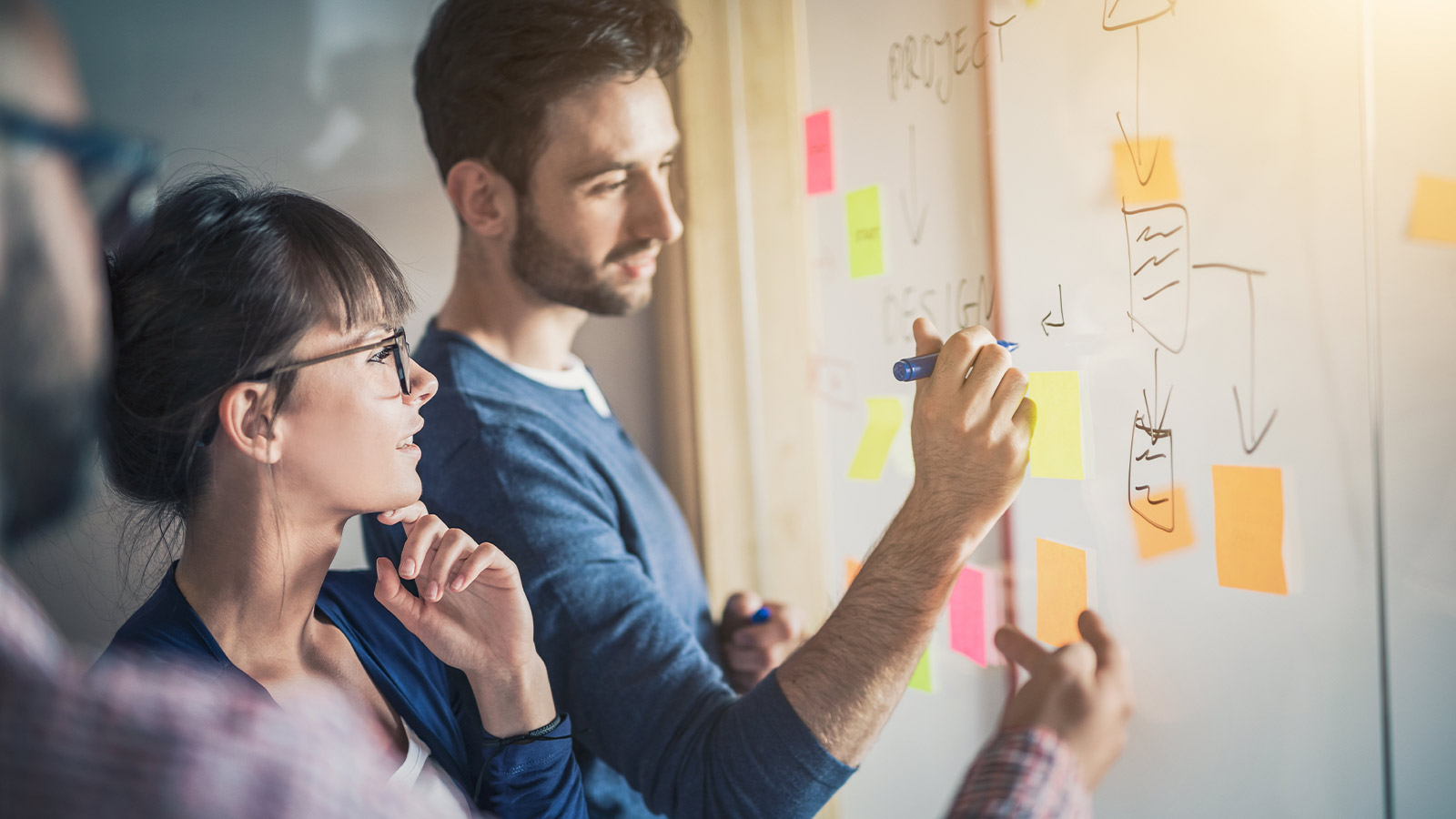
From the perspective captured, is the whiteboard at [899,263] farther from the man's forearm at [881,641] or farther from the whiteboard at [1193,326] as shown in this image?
the man's forearm at [881,641]

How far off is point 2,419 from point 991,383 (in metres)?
0.95

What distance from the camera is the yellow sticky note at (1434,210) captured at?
0.56 metres

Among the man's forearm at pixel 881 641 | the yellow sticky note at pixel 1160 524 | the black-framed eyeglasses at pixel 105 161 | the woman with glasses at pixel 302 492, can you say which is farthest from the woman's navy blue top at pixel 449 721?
the yellow sticky note at pixel 1160 524

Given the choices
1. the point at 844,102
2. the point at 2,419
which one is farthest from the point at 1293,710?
the point at 2,419

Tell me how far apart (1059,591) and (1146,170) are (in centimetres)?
40

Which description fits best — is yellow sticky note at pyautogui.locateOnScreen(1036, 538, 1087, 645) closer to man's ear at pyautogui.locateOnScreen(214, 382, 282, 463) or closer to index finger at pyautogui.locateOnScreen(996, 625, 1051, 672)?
index finger at pyautogui.locateOnScreen(996, 625, 1051, 672)

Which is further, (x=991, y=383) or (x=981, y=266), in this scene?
(x=981, y=266)

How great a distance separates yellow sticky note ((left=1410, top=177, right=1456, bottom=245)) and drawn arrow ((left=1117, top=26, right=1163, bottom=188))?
180 mm

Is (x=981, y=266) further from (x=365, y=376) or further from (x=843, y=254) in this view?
(x=365, y=376)

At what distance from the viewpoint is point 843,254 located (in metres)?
1.10

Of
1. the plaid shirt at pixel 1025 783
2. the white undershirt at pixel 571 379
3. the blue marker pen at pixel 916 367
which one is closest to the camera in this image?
the plaid shirt at pixel 1025 783

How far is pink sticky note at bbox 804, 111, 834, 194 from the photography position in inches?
43.3

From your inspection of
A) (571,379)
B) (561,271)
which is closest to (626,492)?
(571,379)

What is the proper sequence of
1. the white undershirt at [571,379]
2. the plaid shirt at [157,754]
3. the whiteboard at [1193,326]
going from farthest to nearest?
the white undershirt at [571,379] → the whiteboard at [1193,326] → the plaid shirt at [157,754]
